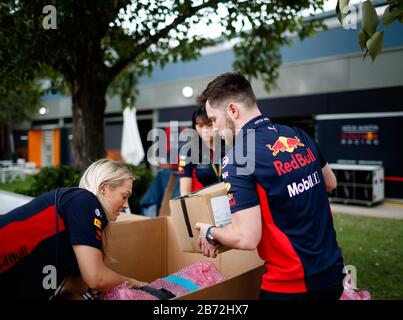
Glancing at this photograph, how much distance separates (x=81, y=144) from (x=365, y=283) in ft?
11.9

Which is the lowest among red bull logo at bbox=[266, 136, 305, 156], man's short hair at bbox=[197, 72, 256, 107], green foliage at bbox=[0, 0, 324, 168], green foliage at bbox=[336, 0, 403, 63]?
red bull logo at bbox=[266, 136, 305, 156]

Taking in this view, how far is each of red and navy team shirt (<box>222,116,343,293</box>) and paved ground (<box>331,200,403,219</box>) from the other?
6833mm

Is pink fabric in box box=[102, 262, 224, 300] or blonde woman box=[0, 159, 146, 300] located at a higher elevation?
blonde woman box=[0, 159, 146, 300]

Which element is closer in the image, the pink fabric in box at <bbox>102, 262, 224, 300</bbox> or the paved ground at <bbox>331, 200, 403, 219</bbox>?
the pink fabric in box at <bbox>102, 262, 224, 300</bbox>

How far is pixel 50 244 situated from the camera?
1.53m

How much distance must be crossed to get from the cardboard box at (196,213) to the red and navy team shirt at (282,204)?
1.12 ft

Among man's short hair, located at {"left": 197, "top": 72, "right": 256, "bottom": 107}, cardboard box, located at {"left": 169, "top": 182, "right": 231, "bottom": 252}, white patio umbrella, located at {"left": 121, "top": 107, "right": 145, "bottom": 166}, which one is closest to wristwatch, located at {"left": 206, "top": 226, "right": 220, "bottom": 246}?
cardboard box, located at {"left": 169, "top": 182, "right": 231, "bottom": 252}

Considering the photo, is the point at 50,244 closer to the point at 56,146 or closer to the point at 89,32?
the point at 89,32

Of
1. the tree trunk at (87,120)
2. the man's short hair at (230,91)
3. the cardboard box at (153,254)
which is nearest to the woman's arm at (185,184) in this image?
the cardboard box at (153,254)

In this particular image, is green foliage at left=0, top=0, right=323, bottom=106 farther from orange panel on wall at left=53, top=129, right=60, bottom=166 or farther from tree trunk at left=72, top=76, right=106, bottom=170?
orange panel on wall at left=53, top=129, right=60, bottom=166

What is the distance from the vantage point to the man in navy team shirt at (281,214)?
137cm

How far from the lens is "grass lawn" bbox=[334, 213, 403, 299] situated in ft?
12.7

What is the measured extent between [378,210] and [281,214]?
25.6ft

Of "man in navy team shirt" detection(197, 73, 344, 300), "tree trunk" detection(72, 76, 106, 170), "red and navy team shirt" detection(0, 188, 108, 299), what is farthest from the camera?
"tree trunk" detection(72, 76, 106, 170)
